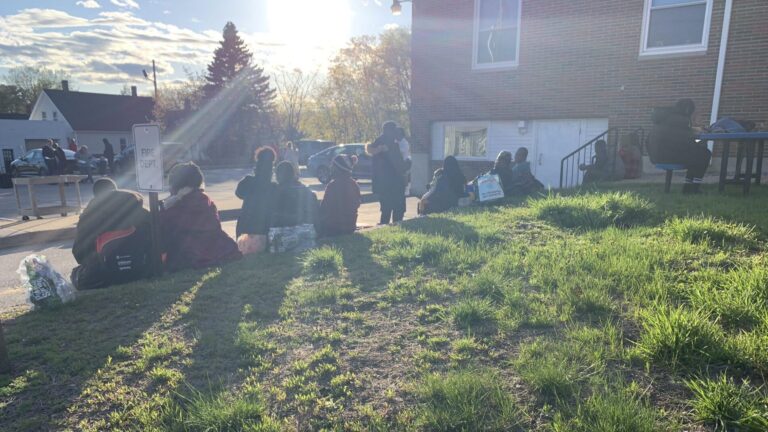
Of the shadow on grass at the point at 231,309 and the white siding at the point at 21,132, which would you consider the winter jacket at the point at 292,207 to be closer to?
the shadow on grass at the point at 231,309

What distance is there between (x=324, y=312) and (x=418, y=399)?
139 centimetres

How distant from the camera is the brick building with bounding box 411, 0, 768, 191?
995 cm

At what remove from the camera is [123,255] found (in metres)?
4.82

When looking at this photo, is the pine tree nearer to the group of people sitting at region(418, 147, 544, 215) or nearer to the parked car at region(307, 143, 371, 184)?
the parked car at region(307, 143, 371, 184)

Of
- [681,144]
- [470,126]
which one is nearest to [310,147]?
[470,126]

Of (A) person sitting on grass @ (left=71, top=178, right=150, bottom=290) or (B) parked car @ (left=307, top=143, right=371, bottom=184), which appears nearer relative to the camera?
(A) person sitting on grass @ (left=71, top=178, right=150, bottom=290)

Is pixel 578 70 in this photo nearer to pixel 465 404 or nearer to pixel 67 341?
pixel 465 404

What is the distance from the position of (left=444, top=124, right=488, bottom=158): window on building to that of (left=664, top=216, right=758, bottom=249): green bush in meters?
9.58

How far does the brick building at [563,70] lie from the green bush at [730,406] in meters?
9.57

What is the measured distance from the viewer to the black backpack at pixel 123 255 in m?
4.71

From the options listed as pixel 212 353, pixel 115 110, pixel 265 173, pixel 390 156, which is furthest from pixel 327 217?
pixel 115 110

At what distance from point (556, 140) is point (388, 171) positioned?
6518mm

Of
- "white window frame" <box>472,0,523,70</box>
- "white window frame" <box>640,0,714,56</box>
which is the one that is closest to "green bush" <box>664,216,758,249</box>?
"white window frame" <box>640,0,714,56</box>

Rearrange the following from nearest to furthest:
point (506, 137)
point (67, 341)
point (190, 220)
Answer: point (67, 341)
point (190, 220)
point (506, 137)
